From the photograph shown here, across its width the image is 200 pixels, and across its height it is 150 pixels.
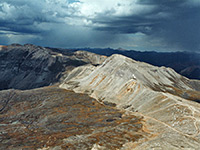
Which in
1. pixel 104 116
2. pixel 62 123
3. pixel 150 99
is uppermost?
pixel 150 99

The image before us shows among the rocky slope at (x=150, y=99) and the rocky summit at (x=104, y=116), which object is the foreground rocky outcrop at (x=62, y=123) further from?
the rocky slope at (x=150, y=99)

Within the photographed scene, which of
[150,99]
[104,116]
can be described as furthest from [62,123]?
[150,99]

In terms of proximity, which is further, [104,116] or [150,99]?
[150,99]

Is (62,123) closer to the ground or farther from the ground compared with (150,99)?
closer to the ground

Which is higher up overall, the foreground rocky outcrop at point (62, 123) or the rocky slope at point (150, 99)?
the rocky slope at point (150, 99)

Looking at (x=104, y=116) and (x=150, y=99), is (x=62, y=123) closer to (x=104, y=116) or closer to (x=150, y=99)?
(x=104, y=116)

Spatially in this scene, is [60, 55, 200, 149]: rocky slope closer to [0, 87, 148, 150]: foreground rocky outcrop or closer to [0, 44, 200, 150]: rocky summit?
[0, 44, 200, 150]: rocky summit

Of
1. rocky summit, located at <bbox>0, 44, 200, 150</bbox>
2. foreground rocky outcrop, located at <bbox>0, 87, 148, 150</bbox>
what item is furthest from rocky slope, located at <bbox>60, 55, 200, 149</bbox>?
foreground rocky outcrop, located at <bbox>0, 87, 148, 150</bbox>

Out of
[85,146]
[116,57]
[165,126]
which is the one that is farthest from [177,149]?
[116,57]

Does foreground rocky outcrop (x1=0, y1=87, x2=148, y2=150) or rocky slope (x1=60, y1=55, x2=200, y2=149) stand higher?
rocky slope (x1=60, y1=55, x2=200, y2=149)

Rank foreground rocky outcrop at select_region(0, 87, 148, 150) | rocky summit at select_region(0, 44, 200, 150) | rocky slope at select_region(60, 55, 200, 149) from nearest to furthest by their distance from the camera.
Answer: rocky slope at select_region(60, 55, 200, 149)
rocky summit at select_region(0, 44, 200, 150)
foreground rocky outcrop at select_region(0, 87, 148, 150)

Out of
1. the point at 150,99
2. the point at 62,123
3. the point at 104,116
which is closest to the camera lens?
the point at 62,123

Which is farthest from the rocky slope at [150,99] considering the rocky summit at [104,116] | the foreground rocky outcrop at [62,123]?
the foreground rocky outcrop at [62,123]
